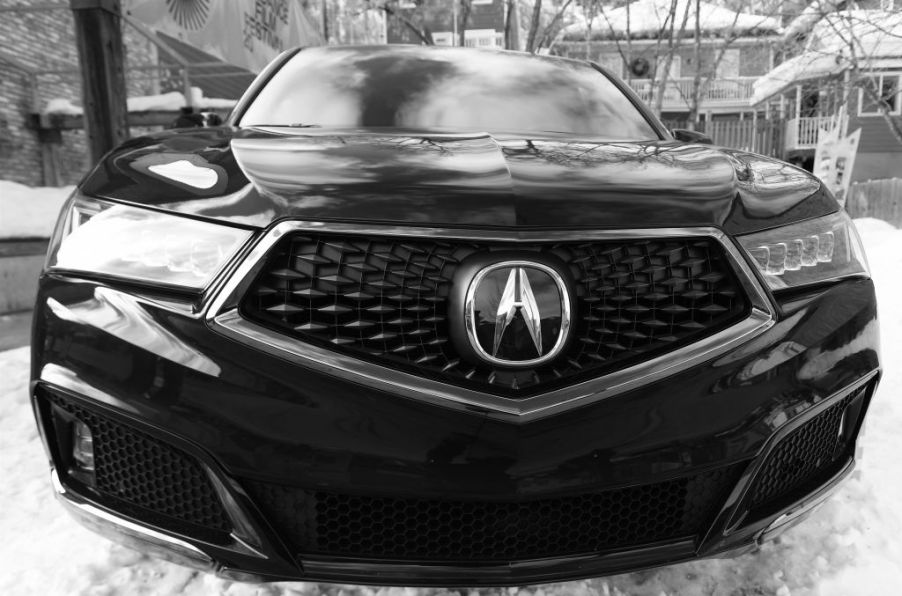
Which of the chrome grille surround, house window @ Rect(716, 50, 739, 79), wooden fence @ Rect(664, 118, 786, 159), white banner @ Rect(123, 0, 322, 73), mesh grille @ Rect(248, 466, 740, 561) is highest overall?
house window @ Rect(716, 50, 739, 79)

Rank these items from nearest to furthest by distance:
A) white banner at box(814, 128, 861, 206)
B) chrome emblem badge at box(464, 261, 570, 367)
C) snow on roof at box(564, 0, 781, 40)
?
chrome emblem badge at box(464, 261, 570, 367) → white banner at box(814, 128, 861, 206) → snow on roof at box(564, 0, 781, 40)

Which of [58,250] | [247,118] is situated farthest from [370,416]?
[247,118]

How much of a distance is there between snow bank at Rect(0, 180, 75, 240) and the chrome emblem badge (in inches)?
221

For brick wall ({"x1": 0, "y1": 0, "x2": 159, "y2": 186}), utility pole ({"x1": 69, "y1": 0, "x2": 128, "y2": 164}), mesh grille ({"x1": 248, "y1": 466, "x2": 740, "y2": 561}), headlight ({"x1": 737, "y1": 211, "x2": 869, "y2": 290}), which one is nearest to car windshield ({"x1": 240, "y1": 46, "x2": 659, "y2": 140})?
headlight ({"x1": 737, "y1": 211, "x2": 869, "y2": 290})

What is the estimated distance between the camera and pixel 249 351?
48.8 inches

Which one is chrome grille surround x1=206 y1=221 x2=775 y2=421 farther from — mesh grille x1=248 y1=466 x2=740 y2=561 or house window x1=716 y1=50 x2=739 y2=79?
house window x1=716 y1=50 x2=739 y2=79

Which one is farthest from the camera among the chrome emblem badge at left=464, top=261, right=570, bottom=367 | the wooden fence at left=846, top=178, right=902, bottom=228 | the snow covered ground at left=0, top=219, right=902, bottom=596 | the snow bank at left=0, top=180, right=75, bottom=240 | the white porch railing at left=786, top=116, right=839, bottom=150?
the white porch railing at left=786, top=116, right=839, bottom=150

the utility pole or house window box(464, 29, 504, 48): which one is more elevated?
house window box(464, 29, 504, 48)

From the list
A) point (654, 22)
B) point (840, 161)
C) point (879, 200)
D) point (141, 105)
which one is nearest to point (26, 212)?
point (141, 105)

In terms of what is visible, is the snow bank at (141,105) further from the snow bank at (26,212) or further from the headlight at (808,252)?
the headlight at (808,252)

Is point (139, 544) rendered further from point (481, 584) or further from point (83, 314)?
point (481, 584)

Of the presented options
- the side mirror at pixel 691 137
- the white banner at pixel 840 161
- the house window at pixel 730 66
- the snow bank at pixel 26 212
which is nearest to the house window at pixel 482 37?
the house window at pixel 730 66

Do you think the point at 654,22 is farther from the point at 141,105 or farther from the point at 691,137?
the point at 691,137

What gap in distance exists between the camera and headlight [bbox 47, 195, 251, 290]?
1.31 meters
